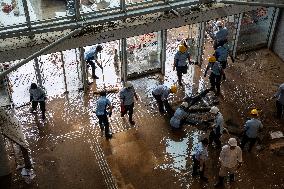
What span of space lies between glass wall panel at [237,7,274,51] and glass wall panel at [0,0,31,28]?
8.23 m

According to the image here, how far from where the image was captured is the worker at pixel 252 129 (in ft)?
40.2

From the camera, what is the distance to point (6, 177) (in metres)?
12.4

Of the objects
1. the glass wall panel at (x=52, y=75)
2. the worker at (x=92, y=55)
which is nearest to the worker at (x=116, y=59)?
the worker at (x=92, y=55)

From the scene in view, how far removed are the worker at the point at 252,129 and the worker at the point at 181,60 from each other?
133 inches

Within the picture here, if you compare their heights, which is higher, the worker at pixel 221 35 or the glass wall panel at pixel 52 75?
the worker at pixel 221 35

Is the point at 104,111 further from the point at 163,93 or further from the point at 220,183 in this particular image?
the point at 220,183

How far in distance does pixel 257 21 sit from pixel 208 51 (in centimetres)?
214

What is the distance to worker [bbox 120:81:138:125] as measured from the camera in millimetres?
13250

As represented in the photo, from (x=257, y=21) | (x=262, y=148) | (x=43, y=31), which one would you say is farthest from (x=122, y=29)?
(x=257, y=21)

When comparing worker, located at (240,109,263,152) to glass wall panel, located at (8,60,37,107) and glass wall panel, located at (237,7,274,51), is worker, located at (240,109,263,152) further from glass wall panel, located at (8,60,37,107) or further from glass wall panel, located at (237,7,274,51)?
glass wall panel, located at (8,60,37,107)

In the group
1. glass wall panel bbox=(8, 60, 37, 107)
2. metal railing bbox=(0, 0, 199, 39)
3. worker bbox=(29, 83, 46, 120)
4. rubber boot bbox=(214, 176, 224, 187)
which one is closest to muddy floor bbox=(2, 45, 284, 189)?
rubber boot bbox=(214, 176, 224, 187)

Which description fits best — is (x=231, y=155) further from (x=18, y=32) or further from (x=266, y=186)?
(x=18, y=32)

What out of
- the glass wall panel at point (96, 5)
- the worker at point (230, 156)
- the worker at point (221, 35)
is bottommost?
the worker at point (230, 156)

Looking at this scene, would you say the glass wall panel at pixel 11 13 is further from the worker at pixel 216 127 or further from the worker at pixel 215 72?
the worker at pixel 215 72
